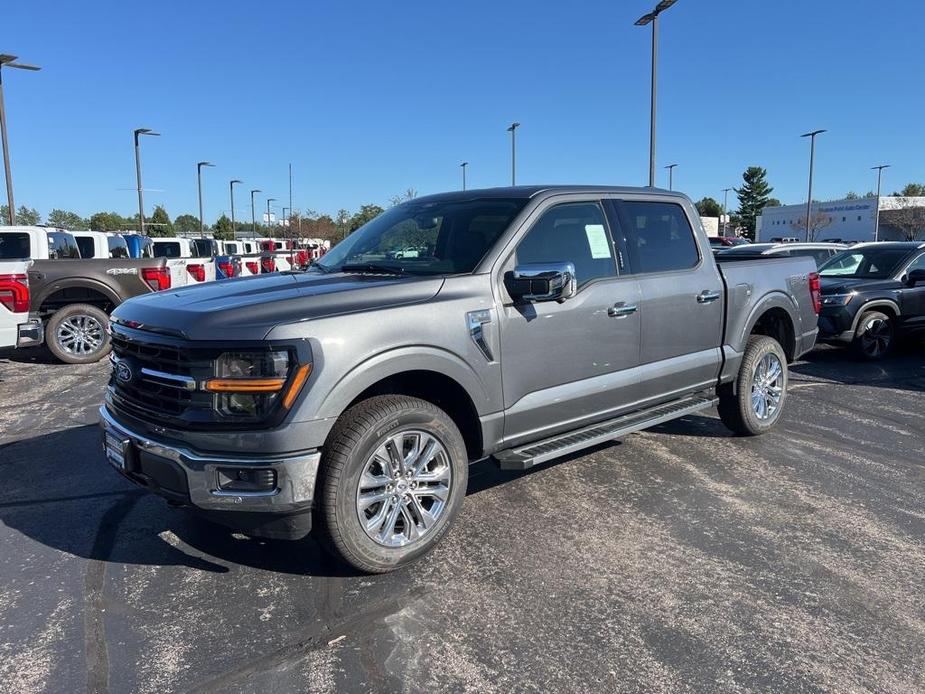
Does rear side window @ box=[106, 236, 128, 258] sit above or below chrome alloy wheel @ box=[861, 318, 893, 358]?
above

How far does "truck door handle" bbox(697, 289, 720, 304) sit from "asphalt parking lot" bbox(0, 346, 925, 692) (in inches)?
47.1

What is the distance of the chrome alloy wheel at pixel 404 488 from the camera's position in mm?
3342

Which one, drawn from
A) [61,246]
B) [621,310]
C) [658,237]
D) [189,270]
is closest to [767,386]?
[658,237]

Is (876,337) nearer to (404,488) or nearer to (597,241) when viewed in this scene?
(597,241)

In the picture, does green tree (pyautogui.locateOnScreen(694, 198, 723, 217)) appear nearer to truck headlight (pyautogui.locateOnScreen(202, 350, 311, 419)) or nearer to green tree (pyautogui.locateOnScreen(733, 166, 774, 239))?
green tree (pyautogui.locateOnScreen(733, 166, 774, 239))

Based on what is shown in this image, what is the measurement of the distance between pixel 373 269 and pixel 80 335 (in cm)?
746

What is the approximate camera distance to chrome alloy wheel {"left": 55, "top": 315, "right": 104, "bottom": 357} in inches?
384

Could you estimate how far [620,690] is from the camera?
8.56ft

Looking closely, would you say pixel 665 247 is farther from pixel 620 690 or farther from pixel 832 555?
pixel 620 690

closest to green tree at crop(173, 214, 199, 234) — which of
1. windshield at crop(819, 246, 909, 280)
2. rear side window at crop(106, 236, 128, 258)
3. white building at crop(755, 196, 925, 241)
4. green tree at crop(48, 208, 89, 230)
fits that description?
green tree at crop(48, 208, 89, 230)

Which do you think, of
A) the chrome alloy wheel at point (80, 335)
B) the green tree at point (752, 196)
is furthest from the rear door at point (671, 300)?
the green tree at point (752, 196)

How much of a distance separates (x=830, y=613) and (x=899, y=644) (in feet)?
0.97

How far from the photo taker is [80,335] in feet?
32.3

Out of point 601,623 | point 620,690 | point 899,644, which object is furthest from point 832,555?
point 620,690
